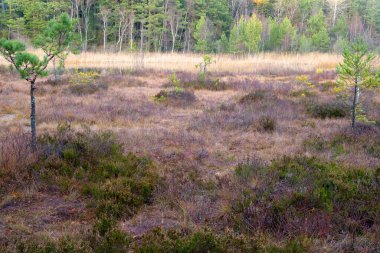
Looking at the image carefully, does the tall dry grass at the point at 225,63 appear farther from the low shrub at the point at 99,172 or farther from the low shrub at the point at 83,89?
the low shrub at the point at 99,172

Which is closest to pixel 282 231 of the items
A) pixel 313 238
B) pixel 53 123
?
pixel 313 238

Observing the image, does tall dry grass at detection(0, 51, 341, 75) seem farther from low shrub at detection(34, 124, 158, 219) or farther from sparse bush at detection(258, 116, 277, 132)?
low shrub at detection(34, 124, 158, 219)

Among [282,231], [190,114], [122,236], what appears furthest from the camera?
[190,114]

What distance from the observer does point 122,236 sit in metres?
3.55

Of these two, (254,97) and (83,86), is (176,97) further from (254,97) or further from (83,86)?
(83,86)

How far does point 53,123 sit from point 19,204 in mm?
5136

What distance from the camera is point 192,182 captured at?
5887mm

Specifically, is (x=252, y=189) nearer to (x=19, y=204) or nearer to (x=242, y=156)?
(x=242, y=156)

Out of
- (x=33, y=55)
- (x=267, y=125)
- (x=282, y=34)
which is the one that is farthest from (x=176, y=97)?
(x=282, y=34)

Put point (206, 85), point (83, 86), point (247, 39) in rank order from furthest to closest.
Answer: point (247, 39), point (206, 85), point (83, 86)

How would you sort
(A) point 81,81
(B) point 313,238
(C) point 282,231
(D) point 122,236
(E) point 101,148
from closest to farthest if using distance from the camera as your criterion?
(D) point 122,236 < (B) point 313,238 < (C) point 282,231 < (E) point 101,148 < (A) point 81,81

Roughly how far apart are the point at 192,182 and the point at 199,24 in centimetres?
3602

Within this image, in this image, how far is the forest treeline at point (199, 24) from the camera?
40344mm

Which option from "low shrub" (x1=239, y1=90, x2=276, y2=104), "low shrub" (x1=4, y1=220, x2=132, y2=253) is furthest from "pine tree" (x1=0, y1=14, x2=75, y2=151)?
"low shrub" (x1=239, y1=90, x2=276, y2=104)
